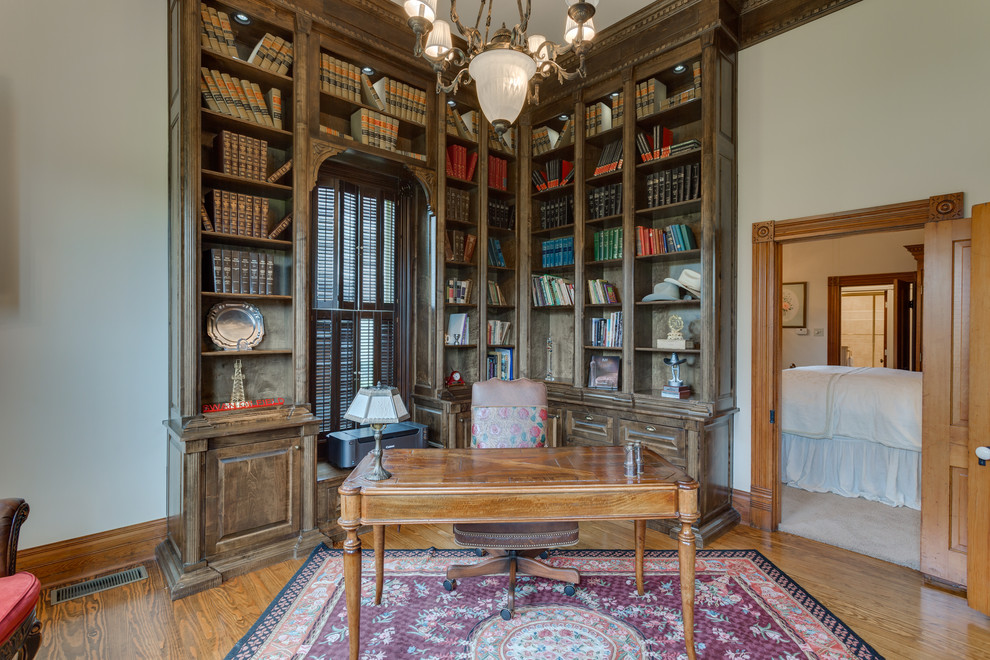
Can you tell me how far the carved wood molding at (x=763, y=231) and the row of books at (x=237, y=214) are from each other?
11.0 feet

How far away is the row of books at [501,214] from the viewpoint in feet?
14.1

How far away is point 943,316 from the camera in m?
2.70

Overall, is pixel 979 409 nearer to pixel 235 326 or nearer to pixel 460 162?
pixel 460 162

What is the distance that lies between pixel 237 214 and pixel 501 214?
7.16ft

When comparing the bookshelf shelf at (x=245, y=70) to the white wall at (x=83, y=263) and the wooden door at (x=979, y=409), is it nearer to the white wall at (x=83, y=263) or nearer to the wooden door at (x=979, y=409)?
the white wall at (x=83, y=263)

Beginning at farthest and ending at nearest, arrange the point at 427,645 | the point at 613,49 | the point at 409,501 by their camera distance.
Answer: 1. the point at 613,49
2. the point at 427,645
3. the point at 409,501

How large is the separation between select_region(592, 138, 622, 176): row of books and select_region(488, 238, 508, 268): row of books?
1.02 m

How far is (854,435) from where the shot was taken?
13.6ft

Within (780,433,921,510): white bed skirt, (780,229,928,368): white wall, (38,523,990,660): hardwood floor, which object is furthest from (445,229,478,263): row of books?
(780,229,928,368): white wall

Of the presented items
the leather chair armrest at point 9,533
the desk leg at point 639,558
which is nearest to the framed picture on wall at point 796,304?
the desk leg at point 639,558

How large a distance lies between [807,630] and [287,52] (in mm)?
4311

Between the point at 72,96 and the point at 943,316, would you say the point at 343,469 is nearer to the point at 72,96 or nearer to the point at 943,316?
the point at 72,96

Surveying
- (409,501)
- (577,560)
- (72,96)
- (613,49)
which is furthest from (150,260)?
(613,49)

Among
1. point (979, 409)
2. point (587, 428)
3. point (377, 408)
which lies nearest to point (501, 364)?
point (587, 428)
